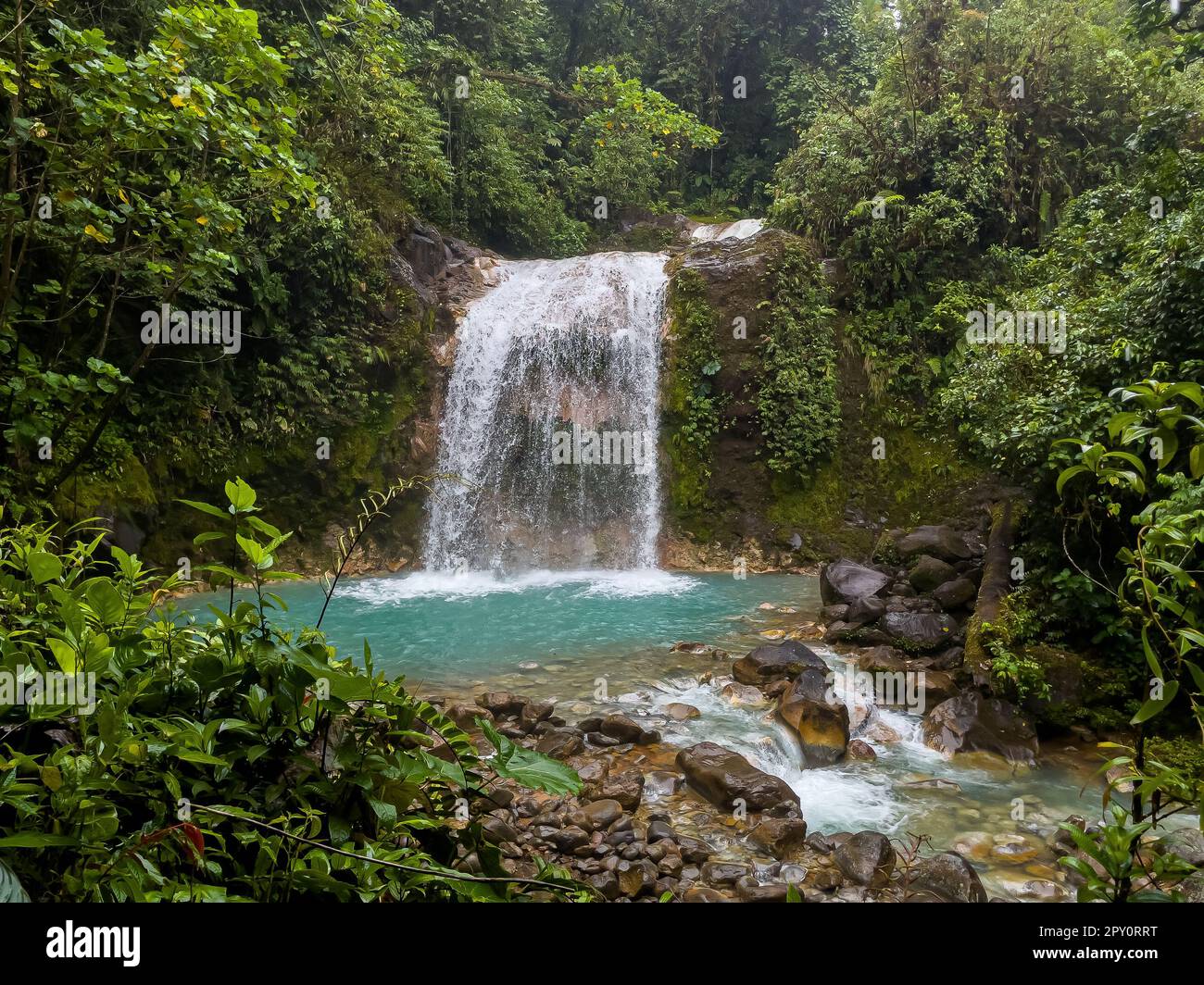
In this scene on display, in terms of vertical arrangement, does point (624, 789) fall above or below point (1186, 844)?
above

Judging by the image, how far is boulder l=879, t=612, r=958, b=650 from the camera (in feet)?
24.8

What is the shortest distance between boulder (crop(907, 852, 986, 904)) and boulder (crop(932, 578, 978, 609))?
4.98 m

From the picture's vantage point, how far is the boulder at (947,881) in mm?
3639

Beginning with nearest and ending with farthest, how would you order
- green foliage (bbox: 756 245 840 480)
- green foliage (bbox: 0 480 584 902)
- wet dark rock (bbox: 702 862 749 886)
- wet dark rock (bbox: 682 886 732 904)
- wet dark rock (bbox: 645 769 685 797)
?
green foliage (bbox: 0 480 584 902) → wet dark rock (bbox: 682 886 732 904) → wet dark rock (bbox: 702 862 749 886) → wet dark rock (bbox: 645 769 685 797) → green foliage (bbox: 756 245 840 480)

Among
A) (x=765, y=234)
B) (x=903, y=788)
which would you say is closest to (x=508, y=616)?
(x=903, y=788)

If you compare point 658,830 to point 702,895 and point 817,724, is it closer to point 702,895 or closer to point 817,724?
point 702,895

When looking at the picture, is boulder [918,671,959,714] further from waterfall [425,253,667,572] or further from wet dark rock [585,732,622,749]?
waterfall [425,253,667,572]

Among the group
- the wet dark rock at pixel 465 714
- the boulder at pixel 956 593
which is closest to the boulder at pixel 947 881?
the wet dark rock at pixel 465 714

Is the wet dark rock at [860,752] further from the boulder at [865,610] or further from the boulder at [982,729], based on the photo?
the boulder at [865,610]

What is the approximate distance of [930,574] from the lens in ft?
29.1

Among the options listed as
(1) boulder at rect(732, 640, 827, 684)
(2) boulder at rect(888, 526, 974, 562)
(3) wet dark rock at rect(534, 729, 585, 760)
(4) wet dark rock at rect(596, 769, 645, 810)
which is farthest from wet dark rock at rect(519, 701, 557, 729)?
(2) boulder at rect(888, 526, 974, 562)

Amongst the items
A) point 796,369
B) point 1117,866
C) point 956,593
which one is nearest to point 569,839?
point 1117,866

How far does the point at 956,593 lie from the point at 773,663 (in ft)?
9.66

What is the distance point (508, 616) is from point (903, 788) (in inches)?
236
